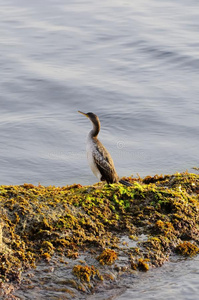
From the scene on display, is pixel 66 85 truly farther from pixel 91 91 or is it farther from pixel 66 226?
pixel 66 226

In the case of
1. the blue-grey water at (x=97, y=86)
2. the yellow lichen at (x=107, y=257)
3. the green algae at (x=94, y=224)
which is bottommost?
the yellow lichen at (x=107, y=257)

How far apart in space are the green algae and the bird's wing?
0.89 m

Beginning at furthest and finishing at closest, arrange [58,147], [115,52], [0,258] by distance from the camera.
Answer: [115,52], [58,147], [0,258]

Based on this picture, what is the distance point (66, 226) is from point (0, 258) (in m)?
0.93

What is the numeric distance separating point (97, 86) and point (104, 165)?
7763mm

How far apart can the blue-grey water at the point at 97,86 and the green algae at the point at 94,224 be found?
1.87ft

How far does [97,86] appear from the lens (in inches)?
621

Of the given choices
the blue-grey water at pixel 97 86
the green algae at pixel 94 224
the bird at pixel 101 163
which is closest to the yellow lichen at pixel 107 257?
the green algae at pixel 94 224

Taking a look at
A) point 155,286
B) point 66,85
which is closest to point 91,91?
point 66,85

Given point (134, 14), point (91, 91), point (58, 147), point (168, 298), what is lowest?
point (168, 298)

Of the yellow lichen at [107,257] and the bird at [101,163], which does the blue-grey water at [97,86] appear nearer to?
the yellow lichen at [107,257]

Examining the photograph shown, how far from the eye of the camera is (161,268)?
6.43 m

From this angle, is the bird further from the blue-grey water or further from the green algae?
the blue-grey water

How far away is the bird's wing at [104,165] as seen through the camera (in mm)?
8281
